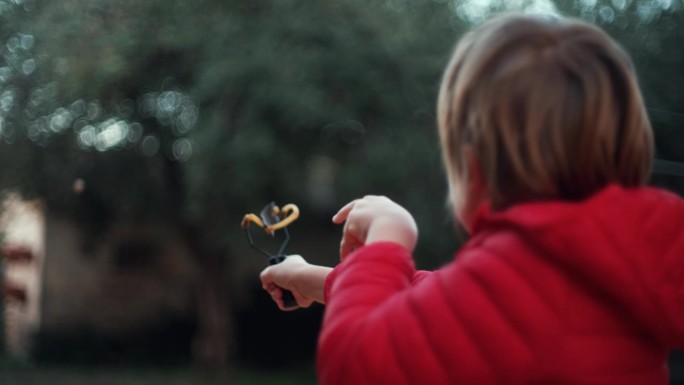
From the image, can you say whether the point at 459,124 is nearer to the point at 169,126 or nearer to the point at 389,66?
the point at 389,66

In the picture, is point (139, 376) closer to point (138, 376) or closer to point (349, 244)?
point (138, 376)

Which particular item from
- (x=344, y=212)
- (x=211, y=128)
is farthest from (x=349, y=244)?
(x=211, y=128)

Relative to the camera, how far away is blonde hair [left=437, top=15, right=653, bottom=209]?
2.77 ft

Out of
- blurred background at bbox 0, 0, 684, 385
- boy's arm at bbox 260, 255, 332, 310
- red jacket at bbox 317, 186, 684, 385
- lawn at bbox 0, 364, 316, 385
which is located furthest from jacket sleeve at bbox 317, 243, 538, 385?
lawn at bbox 0, 364, 316, 385

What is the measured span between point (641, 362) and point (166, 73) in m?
9.18

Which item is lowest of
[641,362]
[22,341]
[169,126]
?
[22,341]

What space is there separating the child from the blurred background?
25.5 feet

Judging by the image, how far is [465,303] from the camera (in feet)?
2.60

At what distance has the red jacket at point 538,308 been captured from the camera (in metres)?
0.78

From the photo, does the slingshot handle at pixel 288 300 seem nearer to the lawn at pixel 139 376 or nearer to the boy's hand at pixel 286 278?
the boy's hand at pixel 286 278

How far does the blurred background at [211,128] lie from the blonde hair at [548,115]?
7747mm

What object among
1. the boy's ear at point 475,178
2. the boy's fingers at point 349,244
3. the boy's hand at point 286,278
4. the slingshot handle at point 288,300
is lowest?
the slingshot handle at point 288,300

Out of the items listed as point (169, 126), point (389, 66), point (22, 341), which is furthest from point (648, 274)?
point (22, 341)

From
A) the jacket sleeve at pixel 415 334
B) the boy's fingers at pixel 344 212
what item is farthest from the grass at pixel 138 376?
the jacket sleeve at pixel 415 334
